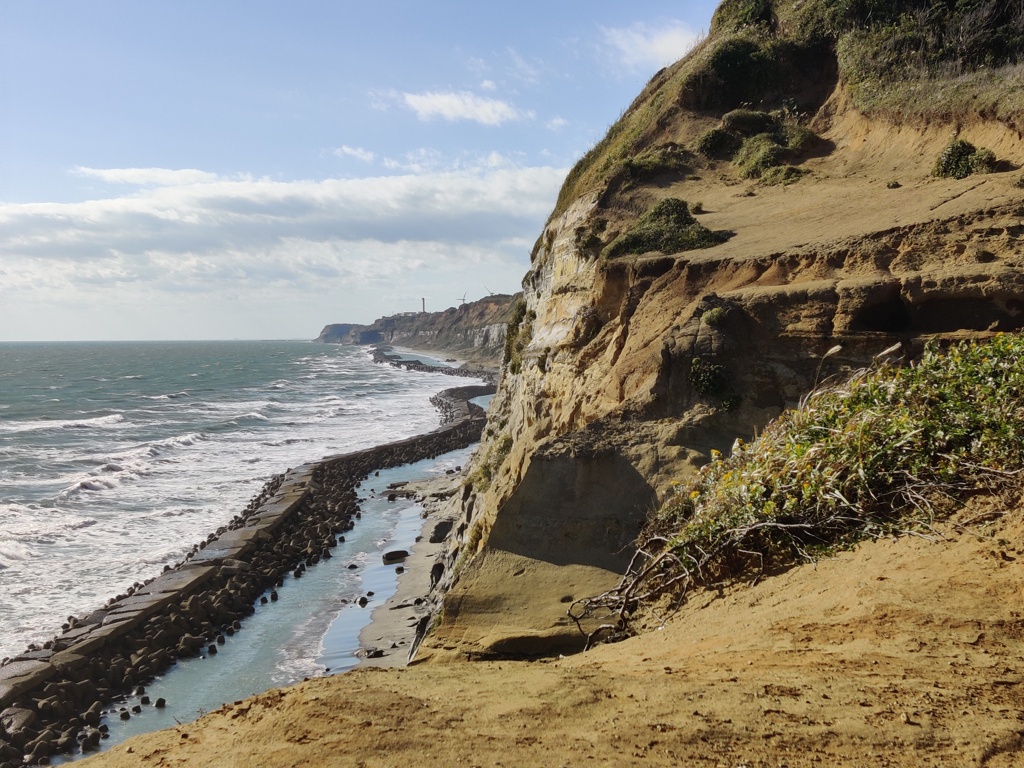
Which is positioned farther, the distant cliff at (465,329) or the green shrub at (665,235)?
the distant cliff at (465,329)

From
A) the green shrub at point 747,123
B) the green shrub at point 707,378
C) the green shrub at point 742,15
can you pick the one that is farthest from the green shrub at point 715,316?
the green shrub at point 742,15

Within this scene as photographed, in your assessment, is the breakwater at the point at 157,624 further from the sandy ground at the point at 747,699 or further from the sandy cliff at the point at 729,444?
the sandy ground at the point at 747,699

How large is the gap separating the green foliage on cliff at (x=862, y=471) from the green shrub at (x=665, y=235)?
6.34 meters

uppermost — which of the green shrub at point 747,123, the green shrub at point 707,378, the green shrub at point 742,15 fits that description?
the green shrub at point 742,15

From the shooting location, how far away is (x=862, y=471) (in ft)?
21.4

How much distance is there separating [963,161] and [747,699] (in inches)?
523

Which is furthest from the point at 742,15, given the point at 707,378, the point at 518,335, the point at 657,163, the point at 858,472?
the point at 858,472

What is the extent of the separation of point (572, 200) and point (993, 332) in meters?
12.4

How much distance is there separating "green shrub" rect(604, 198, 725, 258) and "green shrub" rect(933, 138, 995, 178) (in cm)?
432

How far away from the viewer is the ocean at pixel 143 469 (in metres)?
18.7

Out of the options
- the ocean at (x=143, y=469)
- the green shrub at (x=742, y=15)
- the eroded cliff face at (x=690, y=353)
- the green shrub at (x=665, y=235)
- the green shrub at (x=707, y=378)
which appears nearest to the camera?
the eroded cliff face at (x=690, y=353)

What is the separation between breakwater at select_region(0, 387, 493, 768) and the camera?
12.8 metres

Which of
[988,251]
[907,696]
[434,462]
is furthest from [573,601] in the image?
[434,462]

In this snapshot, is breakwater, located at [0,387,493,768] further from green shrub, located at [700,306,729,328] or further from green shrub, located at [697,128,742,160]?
green shrub, located at [697,128,742,160]
